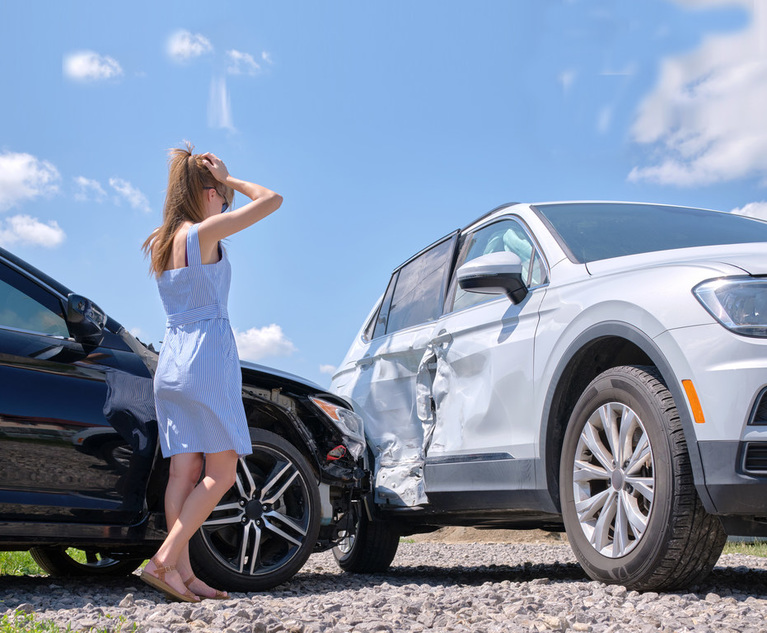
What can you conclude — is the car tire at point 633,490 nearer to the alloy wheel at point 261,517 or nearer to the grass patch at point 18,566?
the alloy wheel at point 261,517

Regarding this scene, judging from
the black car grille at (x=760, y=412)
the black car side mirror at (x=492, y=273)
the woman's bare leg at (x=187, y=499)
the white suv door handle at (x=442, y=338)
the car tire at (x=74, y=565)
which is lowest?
the car tire at (x=74, y=565)

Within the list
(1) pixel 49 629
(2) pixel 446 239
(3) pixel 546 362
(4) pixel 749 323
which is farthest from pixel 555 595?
(2) pixel 446 239

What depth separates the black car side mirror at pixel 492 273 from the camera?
4.14 metres

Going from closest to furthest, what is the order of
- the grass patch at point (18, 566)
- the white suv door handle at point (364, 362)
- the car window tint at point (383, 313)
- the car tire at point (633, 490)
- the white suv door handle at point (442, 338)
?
the car tire at point (633, 490), the white suv door handle at point (442, 338), the white suv door handle at point (364, 362), the car window tint at point (383, 313), the grass patch at point (18, 566)

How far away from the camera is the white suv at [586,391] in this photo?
3.09 metres

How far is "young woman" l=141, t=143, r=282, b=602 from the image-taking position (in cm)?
356

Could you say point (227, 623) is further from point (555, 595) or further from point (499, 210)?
point (499, 210)

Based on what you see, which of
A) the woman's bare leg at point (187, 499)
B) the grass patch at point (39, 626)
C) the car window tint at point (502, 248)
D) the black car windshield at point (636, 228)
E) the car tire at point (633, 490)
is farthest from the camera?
the car window tint at point (502, 248)

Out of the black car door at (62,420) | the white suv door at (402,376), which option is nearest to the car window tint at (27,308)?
the black car door at (62,420)

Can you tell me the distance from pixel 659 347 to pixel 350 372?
3.37 meters

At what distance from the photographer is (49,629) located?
2.79 meters

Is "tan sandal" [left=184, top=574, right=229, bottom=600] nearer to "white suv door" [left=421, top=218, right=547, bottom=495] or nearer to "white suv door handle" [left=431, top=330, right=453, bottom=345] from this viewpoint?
"white suv door" [left=421, top=218, right=547, bottom=495]

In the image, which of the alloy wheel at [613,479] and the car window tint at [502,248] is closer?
the alloy wheel at [613,479]

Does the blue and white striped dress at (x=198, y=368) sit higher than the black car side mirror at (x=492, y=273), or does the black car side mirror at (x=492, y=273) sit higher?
the black car side mirror at (x=492, y=273)
